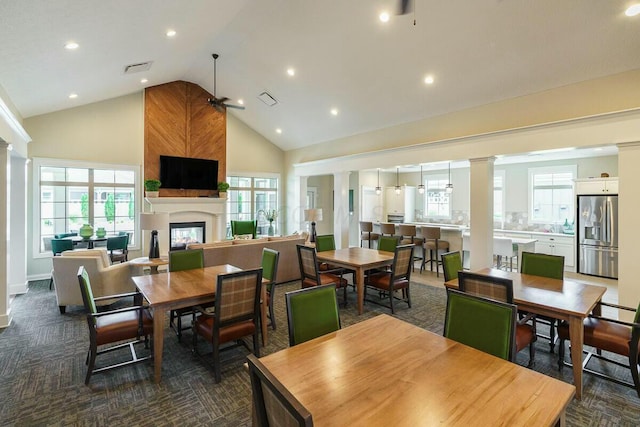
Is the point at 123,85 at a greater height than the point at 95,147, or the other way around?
the point at 123,85

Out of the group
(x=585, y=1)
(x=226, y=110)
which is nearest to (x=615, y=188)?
(x=585, y=1)

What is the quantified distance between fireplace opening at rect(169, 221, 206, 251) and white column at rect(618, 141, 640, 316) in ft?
26.1

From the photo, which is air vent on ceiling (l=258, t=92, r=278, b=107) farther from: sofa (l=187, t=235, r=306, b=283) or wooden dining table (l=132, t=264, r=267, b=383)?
wooden dining table (l=132, t=264, r=267, b=383)

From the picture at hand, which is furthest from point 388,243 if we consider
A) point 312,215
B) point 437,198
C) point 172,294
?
point 437,198

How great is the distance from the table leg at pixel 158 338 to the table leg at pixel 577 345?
3349 millimetres

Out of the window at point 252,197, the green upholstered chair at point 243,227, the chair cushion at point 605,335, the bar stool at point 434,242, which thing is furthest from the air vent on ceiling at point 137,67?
the chair cushion at point 605,335

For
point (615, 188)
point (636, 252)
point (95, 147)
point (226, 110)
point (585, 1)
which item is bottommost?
point (636, 252)

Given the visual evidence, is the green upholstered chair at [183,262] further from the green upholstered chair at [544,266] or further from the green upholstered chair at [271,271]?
the green upholstered chair at [544,266]

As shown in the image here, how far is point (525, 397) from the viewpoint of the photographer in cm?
137

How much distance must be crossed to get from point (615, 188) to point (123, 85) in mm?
9959

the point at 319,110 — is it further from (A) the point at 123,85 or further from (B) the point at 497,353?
(B) the point at 497,353

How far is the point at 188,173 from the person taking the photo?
791 cm

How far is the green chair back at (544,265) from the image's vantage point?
11.7ft

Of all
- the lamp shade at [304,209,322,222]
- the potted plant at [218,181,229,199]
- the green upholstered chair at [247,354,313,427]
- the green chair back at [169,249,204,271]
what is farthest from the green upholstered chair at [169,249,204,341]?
the potted plant at [218,181,229,199]
